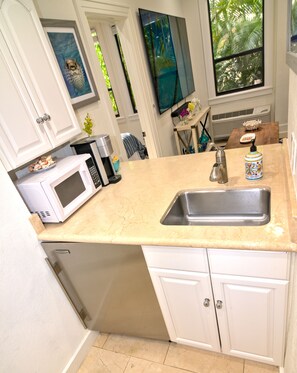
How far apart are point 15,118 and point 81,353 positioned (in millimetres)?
1519

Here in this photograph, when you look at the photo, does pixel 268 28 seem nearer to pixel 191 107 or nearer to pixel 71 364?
pixel 191 107

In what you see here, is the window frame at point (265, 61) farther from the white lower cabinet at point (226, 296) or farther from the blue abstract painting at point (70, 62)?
the white lower cabinet at point (226, 296)

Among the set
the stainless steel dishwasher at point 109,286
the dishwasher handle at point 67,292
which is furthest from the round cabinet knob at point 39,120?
the dishwasher handle at point 67,292

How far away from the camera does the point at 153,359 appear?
145cm

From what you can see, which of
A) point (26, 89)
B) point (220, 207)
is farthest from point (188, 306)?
point (26, 89)

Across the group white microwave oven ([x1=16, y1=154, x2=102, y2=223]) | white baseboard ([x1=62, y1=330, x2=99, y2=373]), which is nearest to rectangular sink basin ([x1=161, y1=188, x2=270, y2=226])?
white microwave oven ([x1=16, y1=154, x2=102, y2=223])

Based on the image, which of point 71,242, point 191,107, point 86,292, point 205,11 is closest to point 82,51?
point 71,242

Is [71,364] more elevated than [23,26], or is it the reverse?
[23,26]

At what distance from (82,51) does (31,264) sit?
1545 millimetres

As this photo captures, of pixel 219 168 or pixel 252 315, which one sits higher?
pixel 219 168

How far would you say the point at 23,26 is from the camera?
1159mm

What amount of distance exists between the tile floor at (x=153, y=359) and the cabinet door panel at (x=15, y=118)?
4.46 ft

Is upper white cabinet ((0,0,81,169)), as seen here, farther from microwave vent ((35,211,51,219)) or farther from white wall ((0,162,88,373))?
microwave vent ((35,211,51,219))

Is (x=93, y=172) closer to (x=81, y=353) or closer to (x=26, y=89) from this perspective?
(x=26, y=89)
